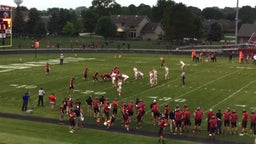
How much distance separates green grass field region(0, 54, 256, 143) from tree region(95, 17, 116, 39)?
44.4m

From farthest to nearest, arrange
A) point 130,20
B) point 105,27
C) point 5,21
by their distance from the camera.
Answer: point 130,20 < point 105,27 < point 5,21

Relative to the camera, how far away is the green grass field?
24.7 m

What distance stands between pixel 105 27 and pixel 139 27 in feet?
68.0

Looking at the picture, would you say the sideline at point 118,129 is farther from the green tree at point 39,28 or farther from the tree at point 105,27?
the green tree at point 39,28

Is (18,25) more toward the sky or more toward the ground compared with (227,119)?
more toward the sky

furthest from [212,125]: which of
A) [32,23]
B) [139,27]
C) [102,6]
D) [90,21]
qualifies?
[102,6]

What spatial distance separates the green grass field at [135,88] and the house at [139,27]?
208 feet

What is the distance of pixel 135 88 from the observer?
3388cm

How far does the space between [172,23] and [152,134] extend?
59.4 m

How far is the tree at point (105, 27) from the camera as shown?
9350 centimetres

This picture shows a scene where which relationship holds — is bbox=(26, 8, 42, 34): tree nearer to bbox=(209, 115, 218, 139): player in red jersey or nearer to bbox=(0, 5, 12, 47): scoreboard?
bbox=(0, 5, 12, 47): scoreboard

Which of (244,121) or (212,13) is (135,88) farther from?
(212,13)

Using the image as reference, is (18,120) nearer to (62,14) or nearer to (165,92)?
(165,92)

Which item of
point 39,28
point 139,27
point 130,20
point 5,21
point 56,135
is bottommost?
point 56,135
